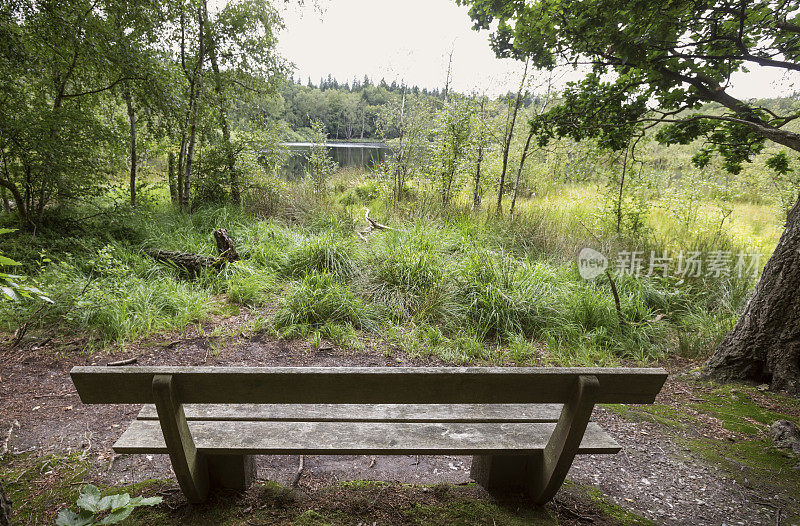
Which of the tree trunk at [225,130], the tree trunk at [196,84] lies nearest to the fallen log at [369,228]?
the tree trunk at [225,130]

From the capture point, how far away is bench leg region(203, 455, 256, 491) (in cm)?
179

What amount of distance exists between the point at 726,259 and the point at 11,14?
32.4 ft

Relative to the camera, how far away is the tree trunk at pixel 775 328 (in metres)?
2.92

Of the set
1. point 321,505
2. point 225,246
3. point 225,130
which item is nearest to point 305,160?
point 225,130

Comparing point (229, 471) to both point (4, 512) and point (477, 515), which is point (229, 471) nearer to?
point (4, 512)

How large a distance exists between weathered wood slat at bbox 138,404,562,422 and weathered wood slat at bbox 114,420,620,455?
0.04 meters

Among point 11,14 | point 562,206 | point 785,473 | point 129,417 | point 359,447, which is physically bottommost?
point 129,417

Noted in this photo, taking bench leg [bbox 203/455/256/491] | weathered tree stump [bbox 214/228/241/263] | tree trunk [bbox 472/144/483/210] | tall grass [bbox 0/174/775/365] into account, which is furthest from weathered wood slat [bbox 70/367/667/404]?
tree trunk [bbox 472/144/483/210]

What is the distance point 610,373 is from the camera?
1.45 meters

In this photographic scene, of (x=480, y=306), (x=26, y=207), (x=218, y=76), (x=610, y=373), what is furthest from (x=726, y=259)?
(x=26, y=207)

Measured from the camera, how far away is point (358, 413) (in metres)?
1.85

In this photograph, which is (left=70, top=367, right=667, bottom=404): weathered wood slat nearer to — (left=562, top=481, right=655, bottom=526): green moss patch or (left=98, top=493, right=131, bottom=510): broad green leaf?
(left=98, top=493, right=131, bottom=510): broad green leaf

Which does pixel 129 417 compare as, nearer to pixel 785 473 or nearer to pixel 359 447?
pixel 359 447

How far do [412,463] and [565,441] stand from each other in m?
1.20
